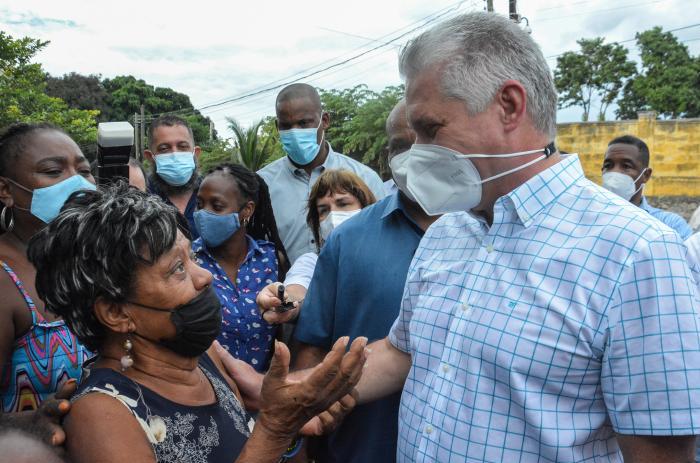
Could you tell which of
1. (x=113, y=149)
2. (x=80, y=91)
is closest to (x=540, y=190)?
(x=113, y=149)

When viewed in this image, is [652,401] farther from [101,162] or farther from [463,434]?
[101,162]

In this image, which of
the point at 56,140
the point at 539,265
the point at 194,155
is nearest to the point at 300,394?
the point at 539,265

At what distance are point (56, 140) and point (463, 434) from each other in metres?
2.19

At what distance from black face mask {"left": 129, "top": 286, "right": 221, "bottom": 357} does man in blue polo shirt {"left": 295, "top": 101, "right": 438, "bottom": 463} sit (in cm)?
62

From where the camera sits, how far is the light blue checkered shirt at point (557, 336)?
4.75 ft

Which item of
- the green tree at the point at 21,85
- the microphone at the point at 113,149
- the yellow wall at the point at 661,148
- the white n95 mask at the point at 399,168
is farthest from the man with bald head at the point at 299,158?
the yellow wall at the point at 661,148

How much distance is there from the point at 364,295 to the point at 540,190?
0.93 metres

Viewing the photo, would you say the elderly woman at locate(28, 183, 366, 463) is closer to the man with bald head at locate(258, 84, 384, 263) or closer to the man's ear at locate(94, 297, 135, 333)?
the man's ear at locate(94, 297, 135, 333)

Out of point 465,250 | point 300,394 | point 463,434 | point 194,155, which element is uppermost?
point 194,155

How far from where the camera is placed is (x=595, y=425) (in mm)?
1602

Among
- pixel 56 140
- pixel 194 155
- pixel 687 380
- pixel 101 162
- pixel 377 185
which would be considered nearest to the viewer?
pixel 687 380

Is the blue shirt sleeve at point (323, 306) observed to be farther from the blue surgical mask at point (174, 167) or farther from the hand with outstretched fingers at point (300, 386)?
the blue surgical mask at point (174, 167)

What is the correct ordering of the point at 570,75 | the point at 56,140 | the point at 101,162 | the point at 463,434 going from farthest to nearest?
the point at 570,75 < the point at 101,162 < the point at 56,140 < the point at 463,434

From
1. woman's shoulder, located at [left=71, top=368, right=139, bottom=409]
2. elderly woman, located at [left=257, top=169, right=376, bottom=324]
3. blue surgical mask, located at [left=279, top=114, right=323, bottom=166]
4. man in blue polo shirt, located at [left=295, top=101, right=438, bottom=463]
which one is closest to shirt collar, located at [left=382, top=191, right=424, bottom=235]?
man in blue polo shirt, located at [left=295, top=101, right=438, bottom=463]
